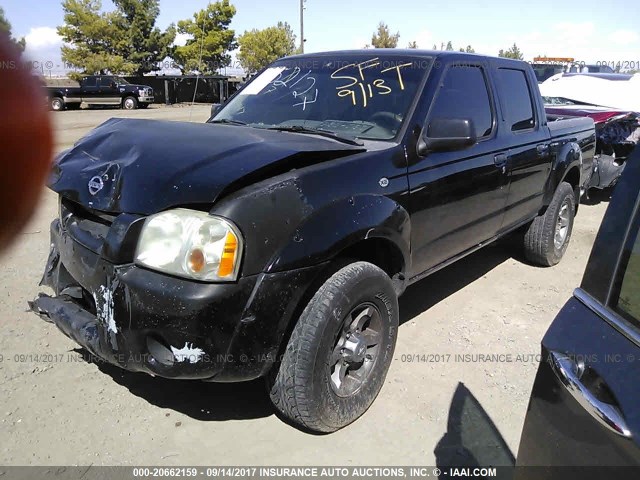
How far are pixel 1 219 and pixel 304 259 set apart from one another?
4.20 feet

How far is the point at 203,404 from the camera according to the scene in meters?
2.96

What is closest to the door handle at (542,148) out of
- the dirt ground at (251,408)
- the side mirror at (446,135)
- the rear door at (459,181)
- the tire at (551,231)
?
the tire at (551,231)

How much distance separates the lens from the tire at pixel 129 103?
90.8ft

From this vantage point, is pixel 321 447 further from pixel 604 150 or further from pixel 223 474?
pixel 604 150

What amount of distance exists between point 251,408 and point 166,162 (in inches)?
56.3

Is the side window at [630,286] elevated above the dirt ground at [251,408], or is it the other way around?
the side window at [630,286]

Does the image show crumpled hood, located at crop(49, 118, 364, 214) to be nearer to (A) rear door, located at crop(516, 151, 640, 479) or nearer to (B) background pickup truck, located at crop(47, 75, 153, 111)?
(A) rear door, located at crop(516, 151, 640, 479)

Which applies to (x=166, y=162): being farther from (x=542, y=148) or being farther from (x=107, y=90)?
(x=107, y=90)

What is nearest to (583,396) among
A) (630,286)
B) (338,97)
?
(630,286)

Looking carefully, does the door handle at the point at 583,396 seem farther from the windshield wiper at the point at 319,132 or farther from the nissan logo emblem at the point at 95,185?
the nissan logo emblem at the point at 95,185

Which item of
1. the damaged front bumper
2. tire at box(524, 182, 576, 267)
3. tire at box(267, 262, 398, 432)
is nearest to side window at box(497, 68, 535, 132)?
tire at box(524, 182, 576, 267)

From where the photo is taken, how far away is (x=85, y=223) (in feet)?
8.60

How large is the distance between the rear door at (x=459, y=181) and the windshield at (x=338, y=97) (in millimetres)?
217

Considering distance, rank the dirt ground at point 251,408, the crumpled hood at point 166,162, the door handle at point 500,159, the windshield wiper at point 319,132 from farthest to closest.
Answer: the door handle at point 500,159
the windshield wiper at point 319,132
the dirt ground at point 251,408
the crumpled hood at point 166,162
